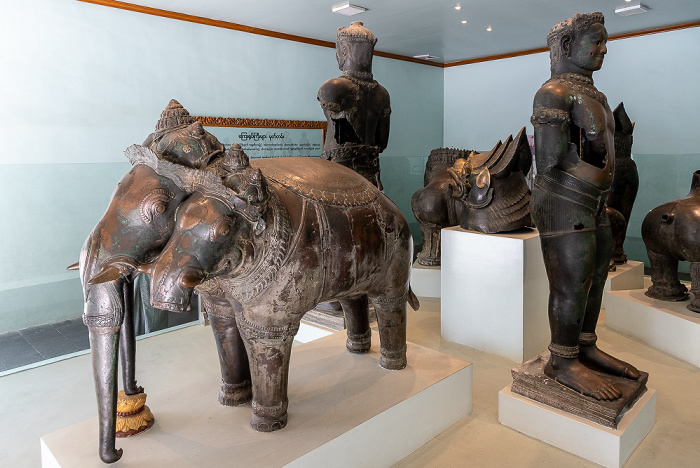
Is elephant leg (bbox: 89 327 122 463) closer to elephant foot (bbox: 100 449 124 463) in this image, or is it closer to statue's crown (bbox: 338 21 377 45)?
elephant foot (bbox: 100 449 124 463)

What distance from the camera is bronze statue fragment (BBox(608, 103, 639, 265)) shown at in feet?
14.7

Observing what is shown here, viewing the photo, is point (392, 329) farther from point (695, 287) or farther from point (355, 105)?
point (695, 287)

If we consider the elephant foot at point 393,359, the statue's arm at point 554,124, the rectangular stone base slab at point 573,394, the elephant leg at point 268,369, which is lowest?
the rectangular stone base slab at point 573,394

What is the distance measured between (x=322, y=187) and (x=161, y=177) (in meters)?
0.59

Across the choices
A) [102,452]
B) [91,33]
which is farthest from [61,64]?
[102,452]

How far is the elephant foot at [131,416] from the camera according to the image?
Answer: 1.95 metres

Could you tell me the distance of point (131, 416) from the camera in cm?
196

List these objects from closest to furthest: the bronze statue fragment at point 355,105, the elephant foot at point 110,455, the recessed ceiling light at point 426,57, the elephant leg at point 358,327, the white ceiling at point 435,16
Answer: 1. the elephant foot at point 110,455
2. the elephant leg at point 358,327
3. the bronze statue fragment at point 355,105
4. the white ceiling at point 435,16
5. the recessed ceiling light at point 426,57

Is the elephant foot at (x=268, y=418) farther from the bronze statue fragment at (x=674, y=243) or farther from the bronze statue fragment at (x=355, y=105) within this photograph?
the bronze statue fragment at (x=674, y=243)

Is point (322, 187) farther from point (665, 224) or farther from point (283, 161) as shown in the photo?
point (665, 224)

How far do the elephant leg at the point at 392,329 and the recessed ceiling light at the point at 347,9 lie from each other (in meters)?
3.62

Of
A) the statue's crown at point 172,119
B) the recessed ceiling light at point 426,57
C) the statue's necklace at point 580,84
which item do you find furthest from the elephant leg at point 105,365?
the recessed ceiling light at point 426,57

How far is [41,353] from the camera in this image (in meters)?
3.61

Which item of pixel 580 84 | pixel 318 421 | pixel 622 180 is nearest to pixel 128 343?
pixel 318 421
